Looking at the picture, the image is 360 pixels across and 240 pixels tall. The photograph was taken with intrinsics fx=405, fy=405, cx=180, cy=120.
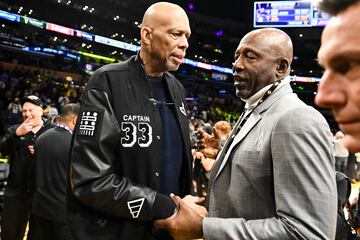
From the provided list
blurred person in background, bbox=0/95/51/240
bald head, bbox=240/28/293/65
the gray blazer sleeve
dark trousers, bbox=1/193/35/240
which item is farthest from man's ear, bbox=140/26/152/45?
dark trousers, bbox=1/193/35/240

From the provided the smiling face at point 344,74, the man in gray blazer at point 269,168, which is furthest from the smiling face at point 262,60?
the smiling face at point 344,74

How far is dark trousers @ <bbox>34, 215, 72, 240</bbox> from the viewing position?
3557 millimetres

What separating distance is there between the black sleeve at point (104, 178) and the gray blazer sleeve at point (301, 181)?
462mm

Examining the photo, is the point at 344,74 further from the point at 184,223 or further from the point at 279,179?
the point at 184,223

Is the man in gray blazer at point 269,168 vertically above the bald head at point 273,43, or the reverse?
the bald head at point 273,43

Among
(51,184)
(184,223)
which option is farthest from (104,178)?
(51,184)

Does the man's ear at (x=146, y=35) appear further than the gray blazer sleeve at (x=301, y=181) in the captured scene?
Yes

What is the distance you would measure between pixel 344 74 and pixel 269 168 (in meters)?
0.84

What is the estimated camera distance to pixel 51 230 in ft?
12.0

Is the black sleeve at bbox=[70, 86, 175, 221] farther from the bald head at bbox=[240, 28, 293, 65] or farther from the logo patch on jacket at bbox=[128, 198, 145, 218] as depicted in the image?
the bald head at bbox=[240, 28, 293, 65]

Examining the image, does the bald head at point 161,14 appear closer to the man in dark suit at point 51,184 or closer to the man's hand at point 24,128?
the man in dark suit at point 51,184

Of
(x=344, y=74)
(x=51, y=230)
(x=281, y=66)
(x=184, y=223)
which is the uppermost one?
(x=281, y=66)

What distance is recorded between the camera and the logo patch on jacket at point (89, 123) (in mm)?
1688

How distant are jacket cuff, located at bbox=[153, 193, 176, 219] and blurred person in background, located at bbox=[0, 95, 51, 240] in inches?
102
